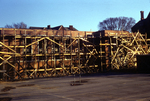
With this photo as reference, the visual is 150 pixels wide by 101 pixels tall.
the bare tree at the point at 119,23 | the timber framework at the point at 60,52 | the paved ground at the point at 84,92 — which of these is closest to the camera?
the paved ground at the point at 84,92

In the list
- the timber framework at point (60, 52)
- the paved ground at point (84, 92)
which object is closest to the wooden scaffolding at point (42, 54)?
the timber framework at point (60, 52)

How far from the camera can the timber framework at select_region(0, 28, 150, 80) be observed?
2223cm

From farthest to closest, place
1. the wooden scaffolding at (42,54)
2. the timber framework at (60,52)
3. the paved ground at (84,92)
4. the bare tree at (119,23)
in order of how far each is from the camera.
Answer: the bare tree at (119,23)
the timber framework at (60,52)
the wooden scaffolding at (42,54)
the paved ground at (84,92)

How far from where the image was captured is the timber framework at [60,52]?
22234 millimetres

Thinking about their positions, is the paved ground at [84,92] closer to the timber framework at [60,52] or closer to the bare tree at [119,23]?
the timber framework at [60,52]

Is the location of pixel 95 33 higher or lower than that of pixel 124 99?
higher

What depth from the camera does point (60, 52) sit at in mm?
25469

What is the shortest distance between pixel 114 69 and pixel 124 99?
1868 cm

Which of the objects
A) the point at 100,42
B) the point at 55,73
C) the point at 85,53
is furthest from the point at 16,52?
the point at 100,42

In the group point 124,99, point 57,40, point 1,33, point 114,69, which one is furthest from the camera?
point 114,69

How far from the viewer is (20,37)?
22609 millimetres

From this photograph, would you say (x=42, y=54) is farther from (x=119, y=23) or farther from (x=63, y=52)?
(x=119, y=23)

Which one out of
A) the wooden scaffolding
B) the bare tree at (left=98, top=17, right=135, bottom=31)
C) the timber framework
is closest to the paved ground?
the wooden scaffolding

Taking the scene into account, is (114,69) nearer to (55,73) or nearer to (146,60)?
(146,60)
